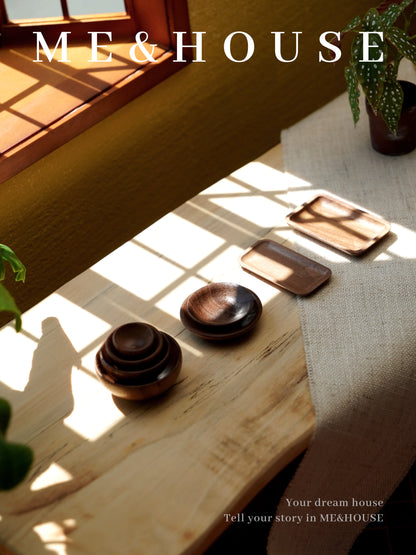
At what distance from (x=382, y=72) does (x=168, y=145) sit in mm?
849

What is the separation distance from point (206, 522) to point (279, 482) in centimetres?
94

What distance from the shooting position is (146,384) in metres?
1.56

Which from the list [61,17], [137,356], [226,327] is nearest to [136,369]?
[137,356]

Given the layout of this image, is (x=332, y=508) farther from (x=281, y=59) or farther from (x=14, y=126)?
(x=281, y=59)

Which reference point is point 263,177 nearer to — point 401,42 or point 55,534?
point 401,42

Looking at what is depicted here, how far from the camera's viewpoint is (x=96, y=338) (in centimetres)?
176

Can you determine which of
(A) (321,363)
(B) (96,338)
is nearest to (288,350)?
(A) (321,363)

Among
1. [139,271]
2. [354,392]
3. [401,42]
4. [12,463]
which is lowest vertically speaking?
[354,392]


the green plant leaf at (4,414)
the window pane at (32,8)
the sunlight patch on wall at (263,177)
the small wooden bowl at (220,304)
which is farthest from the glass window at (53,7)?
the green plant leaf at (4,414)

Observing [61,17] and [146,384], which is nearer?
[146,384]

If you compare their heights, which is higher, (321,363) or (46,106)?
(46,106)

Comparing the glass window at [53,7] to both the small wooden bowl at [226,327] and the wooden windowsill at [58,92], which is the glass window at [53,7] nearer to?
the wooden windowsill at [58,92]

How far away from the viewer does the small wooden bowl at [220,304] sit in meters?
1.74

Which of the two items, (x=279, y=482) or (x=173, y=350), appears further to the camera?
(x=279, y=482)
